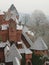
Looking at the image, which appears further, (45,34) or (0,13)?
(45,34)

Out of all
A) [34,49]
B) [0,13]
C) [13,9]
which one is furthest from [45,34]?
[34,49]

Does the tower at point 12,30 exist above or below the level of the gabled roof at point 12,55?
above

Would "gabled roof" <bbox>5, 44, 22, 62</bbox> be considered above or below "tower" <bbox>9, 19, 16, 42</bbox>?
below

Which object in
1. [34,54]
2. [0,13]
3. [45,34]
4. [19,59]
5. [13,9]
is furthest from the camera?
[45,34]

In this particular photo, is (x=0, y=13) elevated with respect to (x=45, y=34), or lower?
elevated

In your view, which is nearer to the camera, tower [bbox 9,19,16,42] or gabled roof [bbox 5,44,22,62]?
gabled roof [bbox 5,44,22,62]

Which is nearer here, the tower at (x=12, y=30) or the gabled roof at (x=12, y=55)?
the gabled roof at (x=12, y=55)

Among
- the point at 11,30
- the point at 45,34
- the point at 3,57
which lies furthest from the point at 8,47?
the point at 45,34

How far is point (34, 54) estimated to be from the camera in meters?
46.8

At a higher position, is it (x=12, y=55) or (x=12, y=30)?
(x=12, y=30)

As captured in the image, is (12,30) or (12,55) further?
(12,30)

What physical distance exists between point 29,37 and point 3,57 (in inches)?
421

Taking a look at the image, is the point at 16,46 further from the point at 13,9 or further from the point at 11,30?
the point at 13,9

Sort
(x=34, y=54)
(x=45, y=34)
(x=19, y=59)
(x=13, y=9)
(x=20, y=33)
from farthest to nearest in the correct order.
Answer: (x=45, y=34), (x=13, y=9), (x=20, y=33), (x=34, y=54), (x=19, y=59)
